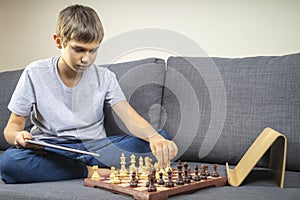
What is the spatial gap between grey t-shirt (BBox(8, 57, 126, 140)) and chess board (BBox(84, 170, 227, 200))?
42 centimetres

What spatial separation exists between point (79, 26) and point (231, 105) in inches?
25.6

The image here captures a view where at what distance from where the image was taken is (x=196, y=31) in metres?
2.29

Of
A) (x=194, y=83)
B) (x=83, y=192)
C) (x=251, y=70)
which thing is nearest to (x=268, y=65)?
(x=251, y=70)

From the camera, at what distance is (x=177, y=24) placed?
92.0 inches

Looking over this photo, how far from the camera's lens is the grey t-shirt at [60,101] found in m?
1.81

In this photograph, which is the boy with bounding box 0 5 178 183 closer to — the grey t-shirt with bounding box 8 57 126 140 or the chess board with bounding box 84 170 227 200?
the grey t-shirt with bounding box 8 57 126 140

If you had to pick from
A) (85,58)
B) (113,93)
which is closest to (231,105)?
(113,93)

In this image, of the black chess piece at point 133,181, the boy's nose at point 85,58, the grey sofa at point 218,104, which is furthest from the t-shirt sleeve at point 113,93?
the black chess piece at point 133,181

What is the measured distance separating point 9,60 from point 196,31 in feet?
3.91

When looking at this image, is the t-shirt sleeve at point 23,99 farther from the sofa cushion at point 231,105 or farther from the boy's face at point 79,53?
the sofa cushion at point 231,105

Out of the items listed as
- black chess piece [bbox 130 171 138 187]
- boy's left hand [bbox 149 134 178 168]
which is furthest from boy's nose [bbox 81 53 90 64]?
black chess piece [bbox 130 171 138 187]

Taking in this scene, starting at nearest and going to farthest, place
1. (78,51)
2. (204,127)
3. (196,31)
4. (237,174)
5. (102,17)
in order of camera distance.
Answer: (237,174)
(78,51)
(204,127)
(196,31)
(102,17)

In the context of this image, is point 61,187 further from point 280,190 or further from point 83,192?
point 280,190

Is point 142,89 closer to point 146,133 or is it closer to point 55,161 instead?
point 146,133
